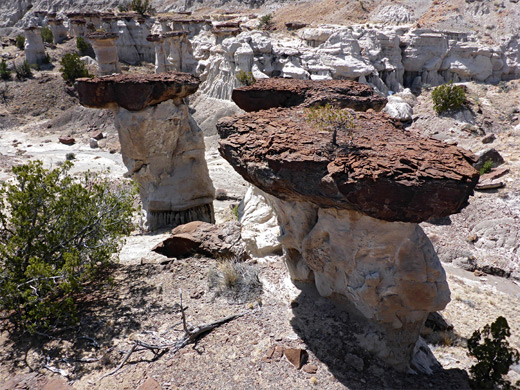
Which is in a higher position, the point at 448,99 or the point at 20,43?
the point at 20,43

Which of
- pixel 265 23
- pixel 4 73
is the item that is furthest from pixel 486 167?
pixel 4 73

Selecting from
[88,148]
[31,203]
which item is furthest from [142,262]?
[88,148]

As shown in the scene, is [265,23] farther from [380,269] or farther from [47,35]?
[380,269]

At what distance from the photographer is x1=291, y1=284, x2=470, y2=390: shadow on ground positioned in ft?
15.3

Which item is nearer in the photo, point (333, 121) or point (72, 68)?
point (333, 121)

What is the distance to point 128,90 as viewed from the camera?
30.1 ft

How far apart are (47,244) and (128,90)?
14.3ft

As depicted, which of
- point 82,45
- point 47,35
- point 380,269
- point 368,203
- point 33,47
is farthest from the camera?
point 47,35

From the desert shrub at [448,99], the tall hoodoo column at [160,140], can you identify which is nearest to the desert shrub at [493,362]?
the tall hoodoo column at [160,140]

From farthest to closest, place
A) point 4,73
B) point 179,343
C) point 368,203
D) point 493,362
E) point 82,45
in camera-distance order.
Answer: point 82,45 < point 4,73 < point 179,343 < point 493,362 < point 368,203

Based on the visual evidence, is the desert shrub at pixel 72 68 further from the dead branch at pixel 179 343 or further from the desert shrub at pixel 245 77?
the dead branch at pixel 179 343

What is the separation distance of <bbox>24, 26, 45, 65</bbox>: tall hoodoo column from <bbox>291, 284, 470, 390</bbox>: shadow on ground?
108ft

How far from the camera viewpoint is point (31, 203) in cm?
583

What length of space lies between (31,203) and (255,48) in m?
20.4
